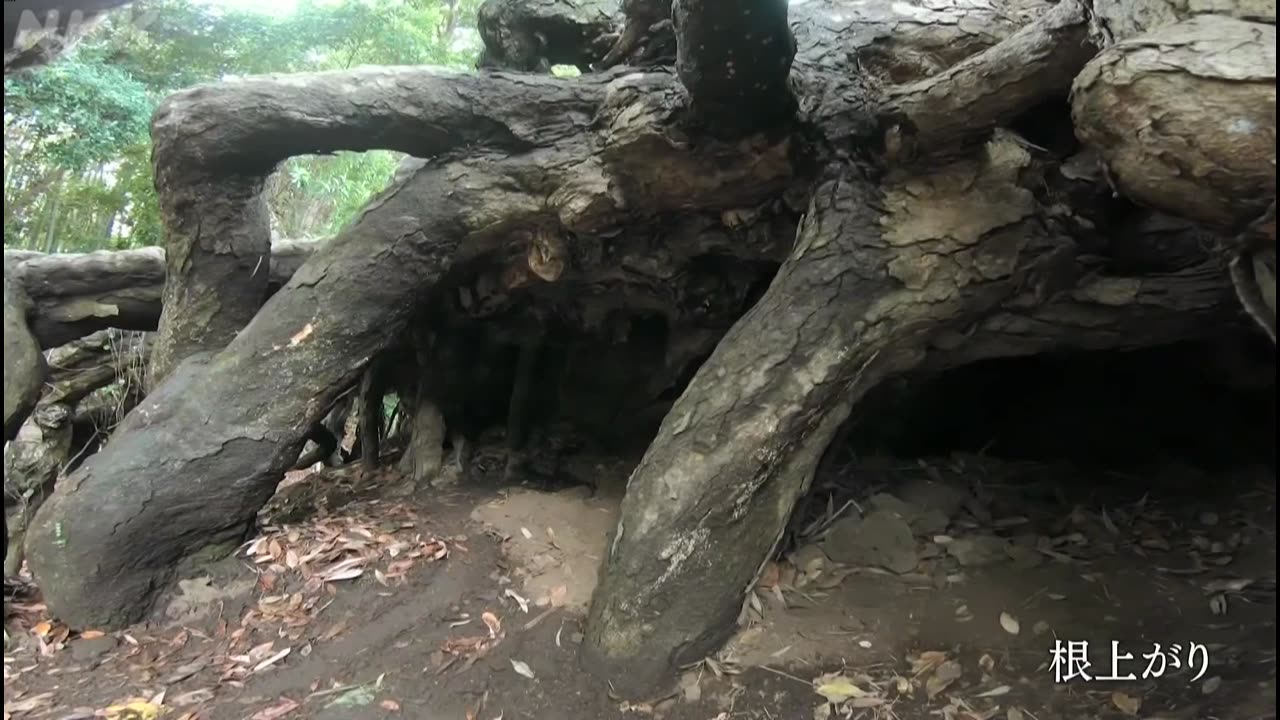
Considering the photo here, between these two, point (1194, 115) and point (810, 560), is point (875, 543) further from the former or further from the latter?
point (1194, 115)

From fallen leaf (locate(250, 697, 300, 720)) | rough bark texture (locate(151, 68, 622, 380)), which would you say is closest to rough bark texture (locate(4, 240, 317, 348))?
rough bark texture (locate(151, 68, 622, 380))

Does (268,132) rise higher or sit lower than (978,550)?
higher

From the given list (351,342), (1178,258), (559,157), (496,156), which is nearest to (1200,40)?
(1178,258)

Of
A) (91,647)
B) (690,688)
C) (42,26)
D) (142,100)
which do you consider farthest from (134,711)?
(142,100)

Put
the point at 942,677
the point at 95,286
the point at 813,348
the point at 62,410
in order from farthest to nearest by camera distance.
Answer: the point at 62,410 < the point at 95,286 < the point at 813,348 < the point at 942,677

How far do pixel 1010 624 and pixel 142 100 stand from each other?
8.34m

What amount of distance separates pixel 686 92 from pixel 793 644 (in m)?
2.06

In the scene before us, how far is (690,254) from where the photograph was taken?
3885 millimetres

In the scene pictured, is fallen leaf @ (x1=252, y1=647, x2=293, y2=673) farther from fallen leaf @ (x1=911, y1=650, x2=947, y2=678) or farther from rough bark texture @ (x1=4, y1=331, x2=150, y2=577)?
rough bark texture @ (x1=4, y1=331, x2=150, y2=577)

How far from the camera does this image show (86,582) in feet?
10.4

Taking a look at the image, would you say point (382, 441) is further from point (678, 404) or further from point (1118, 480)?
point (1118, 480)

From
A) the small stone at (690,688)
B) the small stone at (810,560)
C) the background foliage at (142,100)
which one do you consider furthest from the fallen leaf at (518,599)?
the background foliage at (142,100)

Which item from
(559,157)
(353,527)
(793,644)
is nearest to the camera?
(793,644)

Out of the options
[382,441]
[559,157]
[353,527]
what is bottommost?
[382,441]
